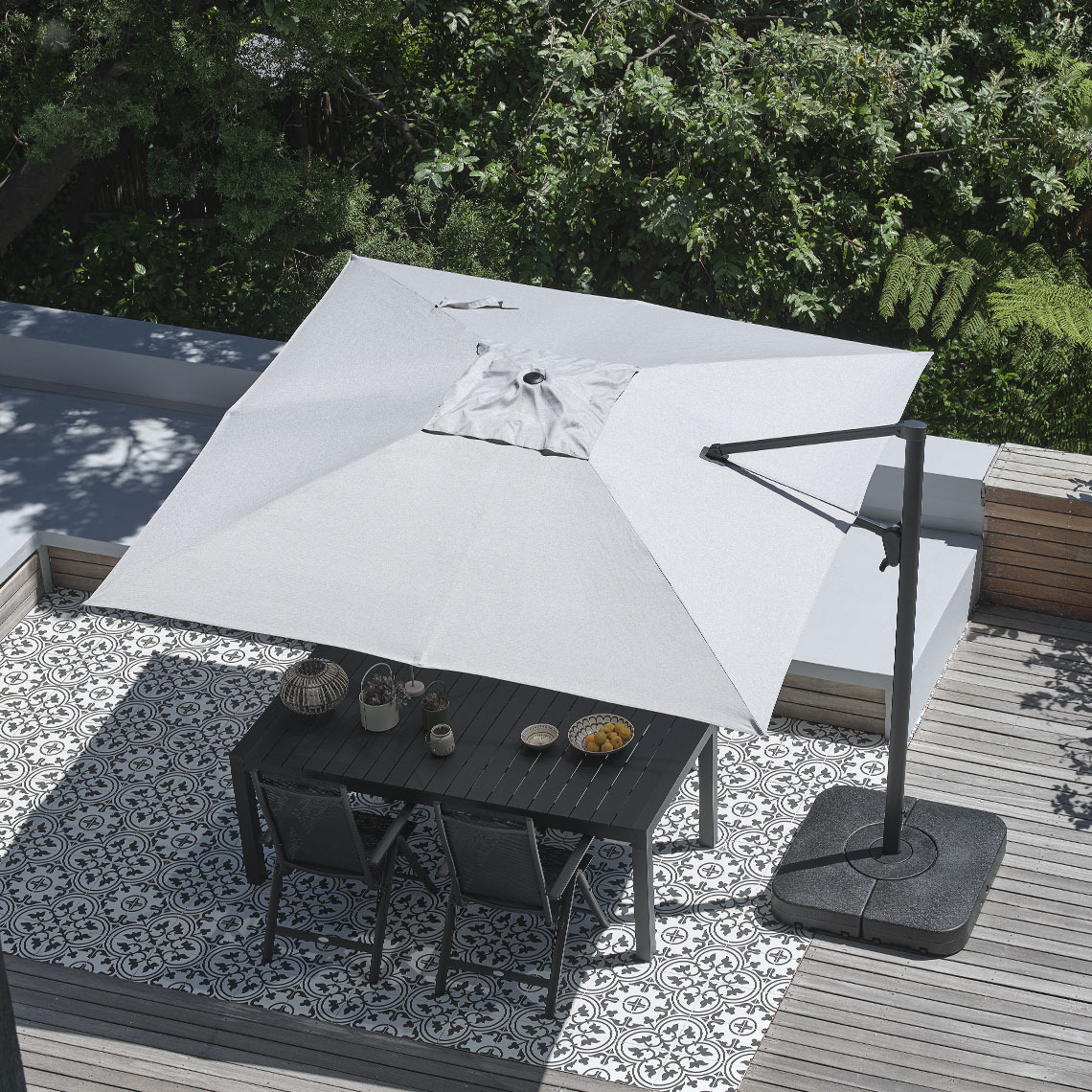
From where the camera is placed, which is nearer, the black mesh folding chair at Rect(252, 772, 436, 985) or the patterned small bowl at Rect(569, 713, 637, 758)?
the black mesh folding chair at Rect(252, 772, 436, 985)

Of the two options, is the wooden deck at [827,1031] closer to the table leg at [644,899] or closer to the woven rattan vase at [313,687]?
the table leg at [644,899]

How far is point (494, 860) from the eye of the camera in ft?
16.6

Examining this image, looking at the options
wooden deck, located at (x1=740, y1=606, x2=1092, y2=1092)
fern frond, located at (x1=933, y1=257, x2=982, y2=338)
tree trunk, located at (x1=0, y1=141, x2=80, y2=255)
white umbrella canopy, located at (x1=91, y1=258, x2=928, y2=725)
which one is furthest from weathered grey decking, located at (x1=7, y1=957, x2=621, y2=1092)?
tree trunk, located at (x1=0, y1=141, x2=80, y2=255)

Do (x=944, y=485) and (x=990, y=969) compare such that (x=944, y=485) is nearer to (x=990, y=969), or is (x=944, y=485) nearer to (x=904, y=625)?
(x=904, y=625)

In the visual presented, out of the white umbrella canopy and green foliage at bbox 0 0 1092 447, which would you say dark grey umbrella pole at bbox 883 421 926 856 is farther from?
green foliage at bbox 0 0 1092 447

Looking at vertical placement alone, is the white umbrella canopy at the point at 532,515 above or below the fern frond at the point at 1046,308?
above

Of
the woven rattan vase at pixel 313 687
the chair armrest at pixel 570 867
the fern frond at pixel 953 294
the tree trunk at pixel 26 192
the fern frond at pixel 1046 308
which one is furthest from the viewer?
the tree trunk at pixel 26 192

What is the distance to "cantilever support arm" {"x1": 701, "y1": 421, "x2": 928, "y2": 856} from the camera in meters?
4.65

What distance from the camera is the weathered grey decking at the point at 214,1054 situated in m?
4.90

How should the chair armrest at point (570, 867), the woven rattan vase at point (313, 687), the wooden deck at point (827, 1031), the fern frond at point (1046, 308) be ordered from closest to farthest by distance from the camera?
the wooden deck at point (827, 1031), the chair armrest at point (570, 867), the woven rattan vase at point (313, 687), the fern frond at point (1046, 308)

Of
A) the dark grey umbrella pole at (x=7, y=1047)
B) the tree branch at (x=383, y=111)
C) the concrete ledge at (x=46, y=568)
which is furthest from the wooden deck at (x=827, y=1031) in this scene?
the tree branch at (x=383, y=111)

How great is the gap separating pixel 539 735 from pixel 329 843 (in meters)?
0.87

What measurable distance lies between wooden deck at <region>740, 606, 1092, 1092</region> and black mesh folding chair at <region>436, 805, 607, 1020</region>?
0.82m

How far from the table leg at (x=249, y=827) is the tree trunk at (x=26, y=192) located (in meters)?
4.97
